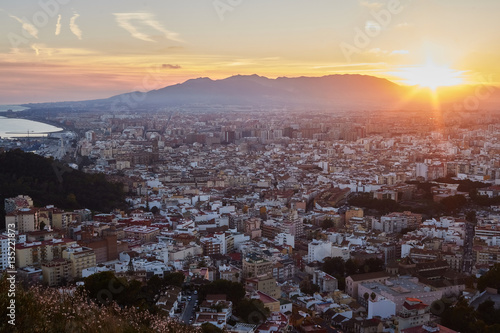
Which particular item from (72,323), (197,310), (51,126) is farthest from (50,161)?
(51,126)

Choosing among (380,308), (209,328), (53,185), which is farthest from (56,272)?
(53,185)

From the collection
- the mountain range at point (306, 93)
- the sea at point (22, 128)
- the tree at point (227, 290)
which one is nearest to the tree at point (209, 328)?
the tree at point (227, 290)

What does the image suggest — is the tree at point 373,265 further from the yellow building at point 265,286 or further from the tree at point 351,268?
the yellow building at point 265,286

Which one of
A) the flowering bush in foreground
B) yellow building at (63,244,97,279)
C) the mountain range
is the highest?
the mountain range

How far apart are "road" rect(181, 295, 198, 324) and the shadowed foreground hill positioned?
5.83m

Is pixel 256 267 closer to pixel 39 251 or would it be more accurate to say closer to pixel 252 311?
pixel 252 311

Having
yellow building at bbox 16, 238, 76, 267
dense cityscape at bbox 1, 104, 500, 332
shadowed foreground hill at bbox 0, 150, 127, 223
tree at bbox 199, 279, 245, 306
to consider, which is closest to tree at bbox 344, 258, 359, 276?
dense cityscape at bbox 1, 104, 500, 332

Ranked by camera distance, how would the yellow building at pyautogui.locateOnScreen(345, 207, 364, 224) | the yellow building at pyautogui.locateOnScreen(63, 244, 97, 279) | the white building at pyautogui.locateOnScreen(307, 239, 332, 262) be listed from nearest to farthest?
the yellow building at pyautogui.locateOnScreen(63, 244, 97, 279), the white building at pyautogui.locateOnScreen(307, 239, 332, 262), the yellow building at pyautogui.locateOnScreen(345, 207, 364, 224)

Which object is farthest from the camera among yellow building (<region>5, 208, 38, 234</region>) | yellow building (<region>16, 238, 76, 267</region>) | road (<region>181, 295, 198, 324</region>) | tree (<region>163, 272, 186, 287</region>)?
yellow building (<region>5, 208, 38, 234</region>)

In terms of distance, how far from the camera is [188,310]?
6.46m

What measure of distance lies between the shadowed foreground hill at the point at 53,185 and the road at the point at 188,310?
5831mm

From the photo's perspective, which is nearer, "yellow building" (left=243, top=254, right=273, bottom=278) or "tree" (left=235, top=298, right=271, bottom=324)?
"tree" (left=235, top=298, right=271, bottom=324)

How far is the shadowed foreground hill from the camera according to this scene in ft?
39.1

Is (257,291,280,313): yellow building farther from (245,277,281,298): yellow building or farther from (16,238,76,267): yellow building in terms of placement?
(16,238,76,267): yellow building
